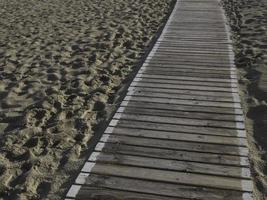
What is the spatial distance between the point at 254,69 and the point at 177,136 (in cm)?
347

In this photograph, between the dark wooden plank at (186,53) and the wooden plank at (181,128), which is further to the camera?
the dark wooden plank at (186,53)

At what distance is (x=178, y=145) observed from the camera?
632 centimetres

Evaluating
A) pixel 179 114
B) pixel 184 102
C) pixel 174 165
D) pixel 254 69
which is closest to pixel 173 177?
pixel 174 165

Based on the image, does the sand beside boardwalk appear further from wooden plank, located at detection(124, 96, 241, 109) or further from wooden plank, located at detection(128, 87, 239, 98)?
wooden plank, located at detection(128, 87, 239, 98)

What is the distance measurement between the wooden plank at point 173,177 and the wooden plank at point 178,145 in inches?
24.8

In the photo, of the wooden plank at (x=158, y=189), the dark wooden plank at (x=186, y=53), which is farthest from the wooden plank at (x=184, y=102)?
the dark wooden plank at (x=186, y=53)

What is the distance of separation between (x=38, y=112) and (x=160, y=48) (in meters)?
4.37

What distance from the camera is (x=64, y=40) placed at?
1225cm

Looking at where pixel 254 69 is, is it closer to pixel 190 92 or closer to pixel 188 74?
pixel 188 74

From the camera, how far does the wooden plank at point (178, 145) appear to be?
20.1 ft

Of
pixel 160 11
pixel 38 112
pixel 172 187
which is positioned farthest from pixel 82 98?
pixel 160 11

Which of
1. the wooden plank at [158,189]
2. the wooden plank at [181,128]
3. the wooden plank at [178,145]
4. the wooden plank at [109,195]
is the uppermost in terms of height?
the wooden plank at [109,195]

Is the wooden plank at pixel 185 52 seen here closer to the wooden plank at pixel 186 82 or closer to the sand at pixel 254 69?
the sand at pixel 254 69

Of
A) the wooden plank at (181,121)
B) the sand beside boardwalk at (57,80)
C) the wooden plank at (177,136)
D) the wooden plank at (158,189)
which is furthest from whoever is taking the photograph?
the wooden plank at (181,121)
